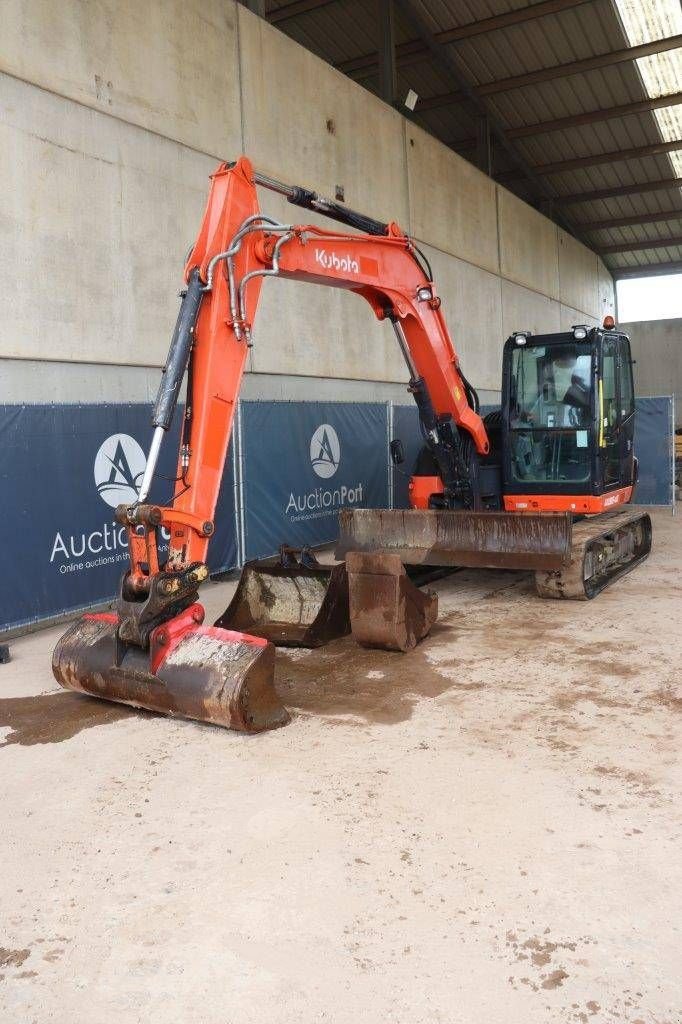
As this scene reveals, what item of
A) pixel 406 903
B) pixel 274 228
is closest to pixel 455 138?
pixel 274 228

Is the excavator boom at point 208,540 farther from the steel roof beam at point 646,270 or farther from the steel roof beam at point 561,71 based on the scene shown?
the steel roof beam at point 646,270

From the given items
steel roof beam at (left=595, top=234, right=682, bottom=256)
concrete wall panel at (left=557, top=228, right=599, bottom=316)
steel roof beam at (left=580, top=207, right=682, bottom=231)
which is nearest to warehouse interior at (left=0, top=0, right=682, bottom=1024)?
concrete wall panel at (left=557, top=228, right=599, bottom=316)

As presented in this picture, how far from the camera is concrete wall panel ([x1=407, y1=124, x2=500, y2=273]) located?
13.3 meters

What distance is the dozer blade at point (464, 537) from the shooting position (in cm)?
666

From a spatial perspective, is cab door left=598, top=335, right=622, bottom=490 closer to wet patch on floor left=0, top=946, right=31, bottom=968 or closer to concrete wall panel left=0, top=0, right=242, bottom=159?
concrete wall panel left=0, top=0, right=242, bottom=159

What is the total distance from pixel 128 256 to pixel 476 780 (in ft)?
19.9

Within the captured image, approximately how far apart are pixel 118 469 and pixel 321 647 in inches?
107

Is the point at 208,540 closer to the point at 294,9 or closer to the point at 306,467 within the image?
the point at 306,467

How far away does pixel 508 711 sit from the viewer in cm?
451

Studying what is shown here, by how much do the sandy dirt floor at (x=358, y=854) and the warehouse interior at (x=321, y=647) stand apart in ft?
0.05

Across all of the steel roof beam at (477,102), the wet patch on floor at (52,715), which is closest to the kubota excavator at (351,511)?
the wet patch on floor at (52,715)

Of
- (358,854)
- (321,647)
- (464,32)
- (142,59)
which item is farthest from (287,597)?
(464,32)

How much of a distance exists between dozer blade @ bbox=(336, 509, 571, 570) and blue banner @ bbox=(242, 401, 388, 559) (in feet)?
6.30

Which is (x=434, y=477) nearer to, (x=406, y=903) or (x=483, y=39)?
(x=406, y=903)
